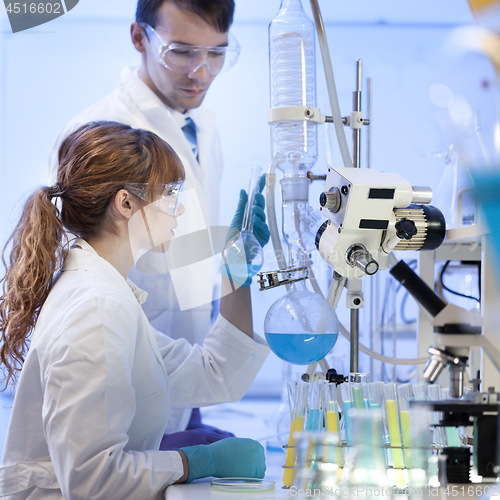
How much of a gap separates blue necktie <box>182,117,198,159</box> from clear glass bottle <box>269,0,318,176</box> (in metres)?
1.01

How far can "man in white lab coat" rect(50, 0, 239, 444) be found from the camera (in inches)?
76.8

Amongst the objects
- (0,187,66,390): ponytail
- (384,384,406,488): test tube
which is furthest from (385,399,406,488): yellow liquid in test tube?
(0,187,66,390): ponytail

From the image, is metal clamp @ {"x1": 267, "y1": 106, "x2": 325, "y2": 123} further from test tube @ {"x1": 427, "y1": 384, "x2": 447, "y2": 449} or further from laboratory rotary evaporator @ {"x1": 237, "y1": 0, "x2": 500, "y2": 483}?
test tube @ {"x1": 427, "y1": 384, "x2": 447, "y2": 449}

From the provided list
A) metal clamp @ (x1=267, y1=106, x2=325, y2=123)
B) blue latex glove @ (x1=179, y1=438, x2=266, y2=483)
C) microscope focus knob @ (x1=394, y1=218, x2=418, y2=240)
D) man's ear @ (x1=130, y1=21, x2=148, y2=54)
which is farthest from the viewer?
man's ear @ (x1=130, y1=21, x2=148, y2=54)

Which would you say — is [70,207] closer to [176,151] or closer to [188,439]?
[188,439]

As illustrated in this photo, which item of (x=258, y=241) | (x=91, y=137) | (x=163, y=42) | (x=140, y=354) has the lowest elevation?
(x=140, y=354)

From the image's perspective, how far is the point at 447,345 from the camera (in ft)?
2.38

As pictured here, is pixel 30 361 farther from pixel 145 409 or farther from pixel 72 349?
pixel 145 409

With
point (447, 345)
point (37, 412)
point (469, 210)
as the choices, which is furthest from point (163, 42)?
point (447, 345)

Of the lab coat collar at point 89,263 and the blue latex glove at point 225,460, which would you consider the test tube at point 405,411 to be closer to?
the blue latex glove at point 225,460

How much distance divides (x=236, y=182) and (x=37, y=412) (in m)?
2.23

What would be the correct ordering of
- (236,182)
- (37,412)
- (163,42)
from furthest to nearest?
(236,182)
(163,42)
(37,412)

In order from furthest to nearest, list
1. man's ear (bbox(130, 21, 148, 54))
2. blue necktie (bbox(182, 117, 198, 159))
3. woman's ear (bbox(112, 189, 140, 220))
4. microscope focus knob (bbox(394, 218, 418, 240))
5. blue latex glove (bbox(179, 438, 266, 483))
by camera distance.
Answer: blue necktie (bbox(182, 117, 198, 159)) → man's ear (bbox(130, 21, 148, 54)) → woman's ear (bbox(112, 189, 140, 220)) → blue latex glove (bbox(179, 438, 266, 483)) → microscope focus knob (bbox(394, 218, 418, 240))

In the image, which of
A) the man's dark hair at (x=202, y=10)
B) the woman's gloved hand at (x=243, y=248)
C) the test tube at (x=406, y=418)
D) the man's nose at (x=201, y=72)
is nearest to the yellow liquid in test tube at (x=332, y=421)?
the test tube at (x=406, y=418)
